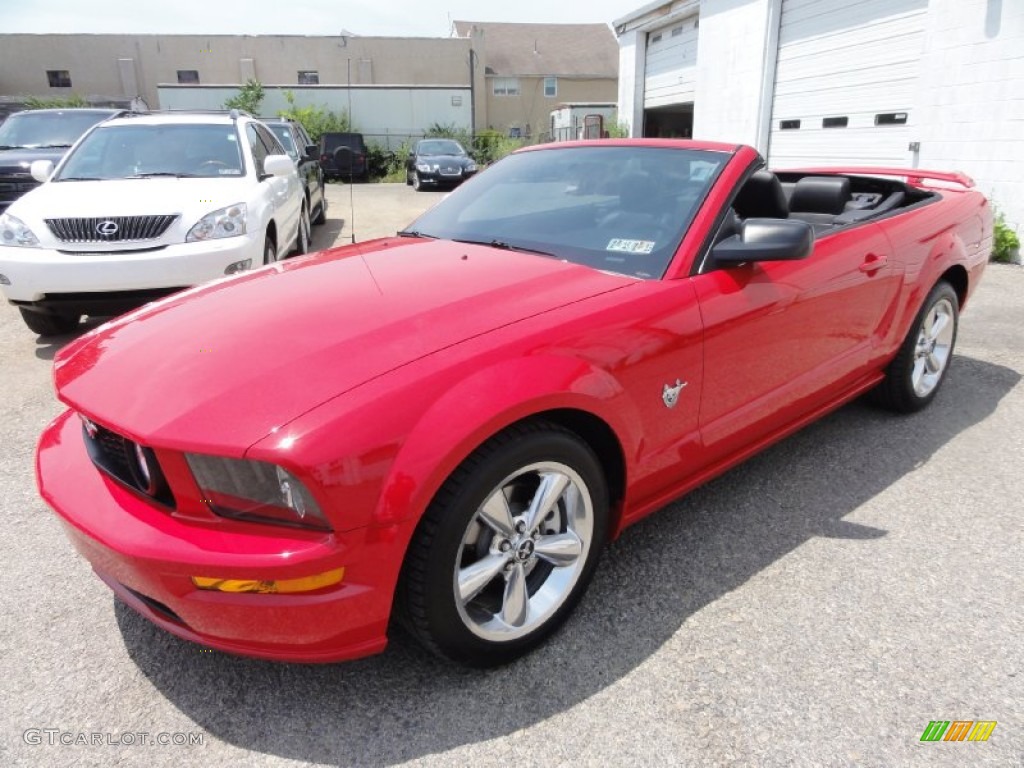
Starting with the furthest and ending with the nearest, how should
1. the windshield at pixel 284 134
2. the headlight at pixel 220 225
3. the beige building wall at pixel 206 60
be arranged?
the beige building wall at pixel 206 60
the windshield at pixel 284 134
the headlight at pixel 220 225

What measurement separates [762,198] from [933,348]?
1547mm

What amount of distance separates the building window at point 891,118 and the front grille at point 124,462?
424 inches

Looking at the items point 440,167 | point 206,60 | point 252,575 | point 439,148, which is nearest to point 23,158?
point 252,575

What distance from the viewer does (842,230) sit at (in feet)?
10.0

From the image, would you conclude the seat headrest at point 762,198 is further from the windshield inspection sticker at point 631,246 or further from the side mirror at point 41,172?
the side mirror at point 41,172

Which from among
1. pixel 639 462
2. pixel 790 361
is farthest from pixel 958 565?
pixel 639 462

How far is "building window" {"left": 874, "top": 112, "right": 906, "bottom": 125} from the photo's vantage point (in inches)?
383

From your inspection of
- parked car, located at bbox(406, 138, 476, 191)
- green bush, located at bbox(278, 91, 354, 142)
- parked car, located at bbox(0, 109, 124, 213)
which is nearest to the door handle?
parked car, located at bbox(0, 109, 124, 213)

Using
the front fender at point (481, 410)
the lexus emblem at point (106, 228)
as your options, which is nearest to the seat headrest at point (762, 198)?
the front fender at point (481, 410)

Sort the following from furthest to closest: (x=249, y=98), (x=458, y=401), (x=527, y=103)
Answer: (x=527, y=103)
(x=249, y=98)
(x=458, y=401)

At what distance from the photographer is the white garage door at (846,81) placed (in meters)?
9.64

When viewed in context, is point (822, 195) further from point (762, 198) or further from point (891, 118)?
point (891, 118)

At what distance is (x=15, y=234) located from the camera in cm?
492

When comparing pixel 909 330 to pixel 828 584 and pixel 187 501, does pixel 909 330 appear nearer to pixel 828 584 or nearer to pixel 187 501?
pixel 828 584
